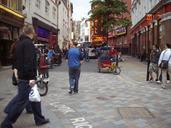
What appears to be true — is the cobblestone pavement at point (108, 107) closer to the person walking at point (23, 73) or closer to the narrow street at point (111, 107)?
the narrow street at point (111, 107)

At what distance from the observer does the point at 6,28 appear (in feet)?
96.3

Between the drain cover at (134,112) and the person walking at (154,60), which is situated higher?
the person walking at (154,60)

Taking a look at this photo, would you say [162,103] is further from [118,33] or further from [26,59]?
[118,33]

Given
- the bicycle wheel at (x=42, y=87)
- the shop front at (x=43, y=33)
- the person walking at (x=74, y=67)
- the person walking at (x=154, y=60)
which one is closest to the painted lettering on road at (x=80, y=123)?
the bicycle wheel at (x=42, y=87)

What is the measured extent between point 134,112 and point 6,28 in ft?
65.3

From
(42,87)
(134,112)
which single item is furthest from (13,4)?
(134,112)

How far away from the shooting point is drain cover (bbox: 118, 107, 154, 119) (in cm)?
1020

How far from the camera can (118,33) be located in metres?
79.6

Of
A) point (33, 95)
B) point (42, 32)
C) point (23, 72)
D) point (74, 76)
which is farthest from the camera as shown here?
point (42, 32)

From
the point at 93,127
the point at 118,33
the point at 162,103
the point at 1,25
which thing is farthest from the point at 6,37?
the point at 118,33

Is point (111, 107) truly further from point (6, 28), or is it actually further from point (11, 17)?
point (11, 17)

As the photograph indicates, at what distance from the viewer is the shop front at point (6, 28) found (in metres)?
28.2

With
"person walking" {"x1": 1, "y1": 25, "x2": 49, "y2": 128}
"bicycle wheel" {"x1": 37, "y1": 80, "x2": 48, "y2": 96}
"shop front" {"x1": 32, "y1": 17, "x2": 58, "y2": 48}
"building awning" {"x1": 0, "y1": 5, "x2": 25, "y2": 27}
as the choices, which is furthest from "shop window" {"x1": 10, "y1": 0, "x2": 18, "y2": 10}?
"person walking" {"x1": 1, "y1": 25, "x2": 49, "y2": 128}

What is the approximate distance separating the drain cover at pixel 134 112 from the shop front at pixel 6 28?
1726 centimetres
